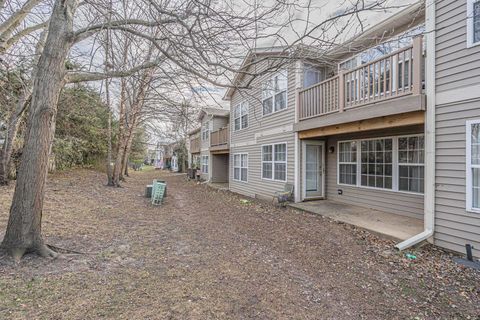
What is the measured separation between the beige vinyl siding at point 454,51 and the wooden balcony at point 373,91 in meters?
0.33

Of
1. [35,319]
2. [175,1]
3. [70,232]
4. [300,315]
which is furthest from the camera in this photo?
[70,232]

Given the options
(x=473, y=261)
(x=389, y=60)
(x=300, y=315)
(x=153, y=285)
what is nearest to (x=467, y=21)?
(x=389, y=60)

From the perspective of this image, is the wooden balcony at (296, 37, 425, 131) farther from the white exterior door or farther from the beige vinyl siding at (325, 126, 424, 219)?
the beige vinyl siding at (325, 126, 424, 219)

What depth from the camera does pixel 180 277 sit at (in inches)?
139

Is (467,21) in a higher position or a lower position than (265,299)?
higher

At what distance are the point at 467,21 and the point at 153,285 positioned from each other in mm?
6644

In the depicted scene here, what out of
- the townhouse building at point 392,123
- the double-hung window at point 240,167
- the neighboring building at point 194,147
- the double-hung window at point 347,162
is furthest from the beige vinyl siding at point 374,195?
the neighboring building at point 194,147

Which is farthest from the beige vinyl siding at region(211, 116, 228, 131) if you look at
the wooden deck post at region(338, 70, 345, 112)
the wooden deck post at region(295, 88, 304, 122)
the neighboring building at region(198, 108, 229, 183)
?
the wooden deck post at region(338, 70, 345, 112)

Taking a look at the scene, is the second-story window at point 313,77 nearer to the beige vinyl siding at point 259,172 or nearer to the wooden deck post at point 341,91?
the beige vinyl siding at point 259,172

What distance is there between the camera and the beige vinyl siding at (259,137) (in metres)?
9.26

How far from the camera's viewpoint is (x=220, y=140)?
668 inches

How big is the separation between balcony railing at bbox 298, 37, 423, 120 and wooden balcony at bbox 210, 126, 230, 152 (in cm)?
808

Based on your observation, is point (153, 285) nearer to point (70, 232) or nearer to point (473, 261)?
point (70, 232)

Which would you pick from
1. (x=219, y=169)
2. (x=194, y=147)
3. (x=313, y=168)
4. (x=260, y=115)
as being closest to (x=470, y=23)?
(x=313, y=168)
